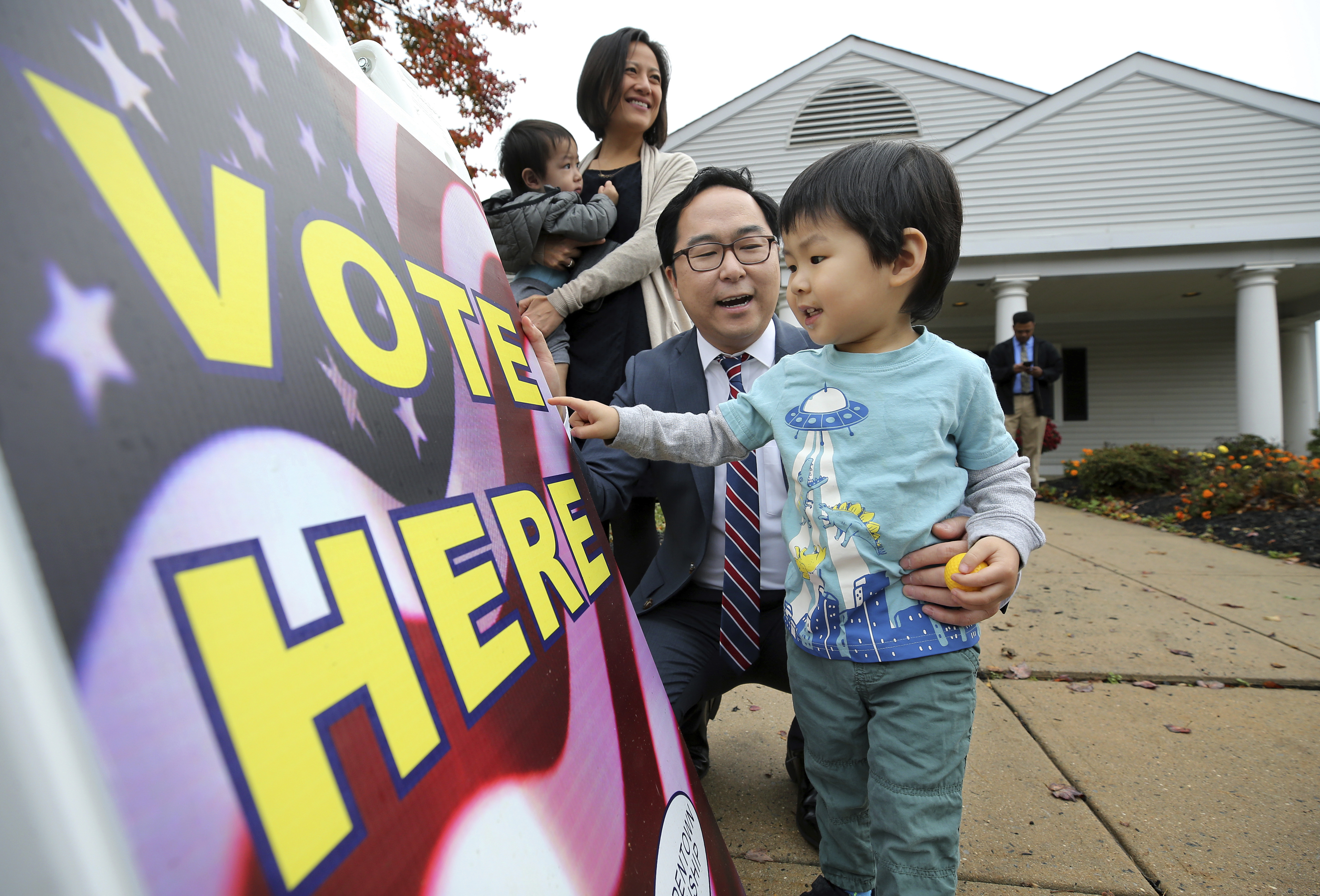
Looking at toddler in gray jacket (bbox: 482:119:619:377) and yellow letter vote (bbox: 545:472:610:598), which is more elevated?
toddler in gray jacket (bbox: 482:119:619:377)

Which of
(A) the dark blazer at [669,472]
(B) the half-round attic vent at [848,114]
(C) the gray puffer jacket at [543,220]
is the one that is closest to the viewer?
(A) the dark blazer at [669,472]

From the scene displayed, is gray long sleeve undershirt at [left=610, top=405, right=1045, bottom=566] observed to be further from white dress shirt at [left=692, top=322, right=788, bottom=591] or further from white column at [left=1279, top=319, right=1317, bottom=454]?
white column at [left=1279, top=319, right=1317, bottom=454]

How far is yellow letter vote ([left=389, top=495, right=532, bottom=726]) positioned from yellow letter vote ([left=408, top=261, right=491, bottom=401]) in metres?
A: 0.24

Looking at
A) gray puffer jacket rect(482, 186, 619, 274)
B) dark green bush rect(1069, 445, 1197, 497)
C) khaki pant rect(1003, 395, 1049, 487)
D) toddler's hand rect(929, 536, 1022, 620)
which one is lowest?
dark green bush rect(1069, 445, 1197, 497)

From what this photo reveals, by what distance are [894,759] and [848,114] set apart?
12610 millimetres

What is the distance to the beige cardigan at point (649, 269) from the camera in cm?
229

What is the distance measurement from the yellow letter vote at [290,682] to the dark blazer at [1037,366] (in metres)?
9.21

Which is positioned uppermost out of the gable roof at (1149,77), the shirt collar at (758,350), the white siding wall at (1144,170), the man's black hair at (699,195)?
the gable roof at (1149,77)

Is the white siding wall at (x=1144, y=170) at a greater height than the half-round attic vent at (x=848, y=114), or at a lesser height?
lesser

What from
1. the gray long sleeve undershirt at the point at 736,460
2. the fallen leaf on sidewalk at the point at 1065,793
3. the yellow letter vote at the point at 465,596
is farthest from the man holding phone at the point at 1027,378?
the yellow letter vote at the point at 465,596

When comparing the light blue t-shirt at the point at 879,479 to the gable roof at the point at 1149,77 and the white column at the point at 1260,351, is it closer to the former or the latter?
the gable roof at the point at 1149,77

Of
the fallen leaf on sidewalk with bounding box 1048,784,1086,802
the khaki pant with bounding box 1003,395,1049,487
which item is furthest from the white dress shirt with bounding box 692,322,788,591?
the khaki pant with bounding box 1003,395,1049,487

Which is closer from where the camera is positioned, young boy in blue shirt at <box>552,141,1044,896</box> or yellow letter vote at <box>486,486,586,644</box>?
yellow letter vote at <box>486,486,586,644</box>

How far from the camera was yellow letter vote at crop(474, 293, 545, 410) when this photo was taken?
4.17 feet
